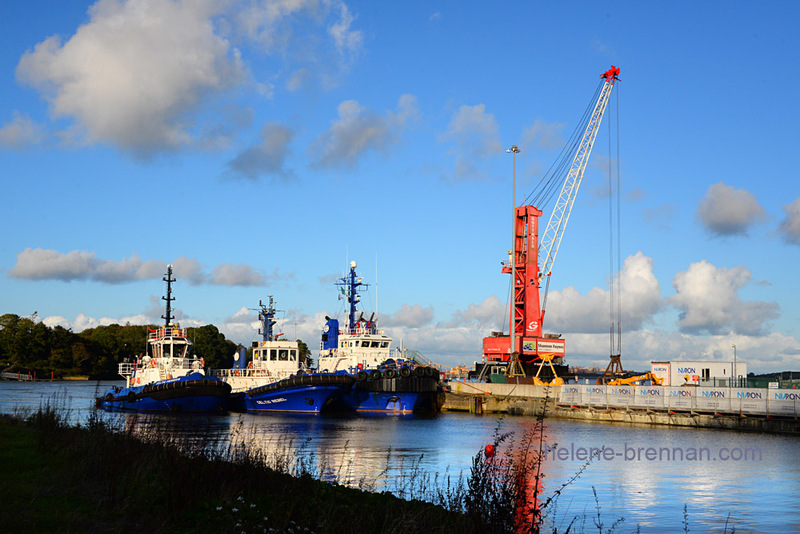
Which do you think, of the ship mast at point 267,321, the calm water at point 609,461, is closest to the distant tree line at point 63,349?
the ship mast at point 267,321

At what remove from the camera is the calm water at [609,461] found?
63.8 ft

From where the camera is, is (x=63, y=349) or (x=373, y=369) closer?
(x=373, y=369)

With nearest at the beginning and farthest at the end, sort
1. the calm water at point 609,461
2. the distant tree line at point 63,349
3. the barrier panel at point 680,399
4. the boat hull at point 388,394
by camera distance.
A: the calm water at point 609,461
the barrier panel at point 680,399
the boat hull at point 388,394
the distant tree line at point 63,349

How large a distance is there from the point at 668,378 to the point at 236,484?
56.6 meters

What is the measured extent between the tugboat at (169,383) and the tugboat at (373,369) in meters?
10.5

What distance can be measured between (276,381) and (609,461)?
38438 millimetres

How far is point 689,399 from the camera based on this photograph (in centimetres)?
4912

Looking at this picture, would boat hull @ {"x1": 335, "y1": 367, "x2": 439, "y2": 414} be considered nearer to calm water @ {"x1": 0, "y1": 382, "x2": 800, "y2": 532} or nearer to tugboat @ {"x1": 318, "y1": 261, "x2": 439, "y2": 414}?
tugboat @ {"x1": 318, "y1": 261, "x2": 439, "y2": 414}

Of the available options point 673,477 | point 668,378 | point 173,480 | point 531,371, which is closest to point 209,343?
point 531,371

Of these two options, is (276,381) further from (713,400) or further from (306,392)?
(713,400)

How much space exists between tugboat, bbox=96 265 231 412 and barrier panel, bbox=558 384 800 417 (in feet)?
89.8

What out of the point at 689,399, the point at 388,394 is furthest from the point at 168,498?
the point at 388,394

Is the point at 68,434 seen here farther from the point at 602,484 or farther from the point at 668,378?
the point at 668,378

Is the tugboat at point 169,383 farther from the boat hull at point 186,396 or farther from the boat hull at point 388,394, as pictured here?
the boat hull at point 388,394
